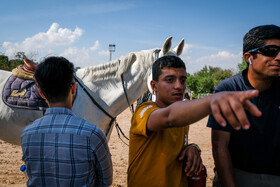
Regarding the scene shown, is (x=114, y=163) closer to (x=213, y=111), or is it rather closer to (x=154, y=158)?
(x=154, y=158)

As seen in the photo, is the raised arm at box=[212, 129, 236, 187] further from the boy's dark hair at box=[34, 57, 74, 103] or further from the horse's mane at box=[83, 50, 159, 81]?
the horse's mane at box=[83, 50, 159, 81]

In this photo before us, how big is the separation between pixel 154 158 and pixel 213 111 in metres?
0.68

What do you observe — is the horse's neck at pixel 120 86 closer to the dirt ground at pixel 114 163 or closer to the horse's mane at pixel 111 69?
the horse's mane at pixel 111 69

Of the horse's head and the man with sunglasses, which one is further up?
the horse's head

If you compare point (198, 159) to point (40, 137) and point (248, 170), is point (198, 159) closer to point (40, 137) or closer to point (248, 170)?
point (248, 170)

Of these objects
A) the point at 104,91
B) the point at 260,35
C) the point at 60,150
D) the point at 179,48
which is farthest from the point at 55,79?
the point at 179,48

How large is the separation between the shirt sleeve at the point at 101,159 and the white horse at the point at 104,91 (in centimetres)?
163

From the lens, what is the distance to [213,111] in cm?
67

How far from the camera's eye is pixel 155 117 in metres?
1.01

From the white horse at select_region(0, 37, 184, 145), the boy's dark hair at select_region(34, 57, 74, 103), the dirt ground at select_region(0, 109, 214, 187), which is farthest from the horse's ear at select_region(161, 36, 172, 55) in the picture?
the dirt ground at select_region(0, 109, 214, 187)

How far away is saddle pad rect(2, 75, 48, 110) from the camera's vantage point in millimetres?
2799

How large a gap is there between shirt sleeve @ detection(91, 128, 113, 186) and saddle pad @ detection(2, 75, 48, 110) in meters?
1.75

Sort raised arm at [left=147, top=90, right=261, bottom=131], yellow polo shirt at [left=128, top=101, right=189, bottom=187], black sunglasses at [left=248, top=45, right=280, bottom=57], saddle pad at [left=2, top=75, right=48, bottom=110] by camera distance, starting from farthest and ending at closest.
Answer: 1. saddle pad at [left=2, top=75, right=48, bottom=110]
2. black sunglasses at [left=248, top=45, right=280, bottom=57]
3. yellow polo shirt at [left=128, top=101, right=189, bottom=187]
4. raised arm at [left=147, top=90, right=261, bottom=131]

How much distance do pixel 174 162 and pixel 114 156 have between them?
4611 millimetres
